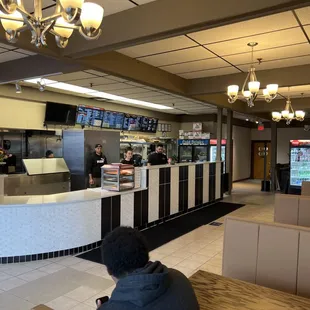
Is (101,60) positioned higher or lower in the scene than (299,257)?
higher

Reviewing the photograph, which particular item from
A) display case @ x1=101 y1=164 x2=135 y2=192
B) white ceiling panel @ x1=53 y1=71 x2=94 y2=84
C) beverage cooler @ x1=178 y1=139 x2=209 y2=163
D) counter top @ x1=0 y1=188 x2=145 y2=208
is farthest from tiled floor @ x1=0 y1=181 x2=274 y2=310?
beverage cooler @ x1=178 y1=139 x2=209 y2=163

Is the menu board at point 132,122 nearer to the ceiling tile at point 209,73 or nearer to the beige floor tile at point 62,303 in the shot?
the ceiling tile at point 209,73

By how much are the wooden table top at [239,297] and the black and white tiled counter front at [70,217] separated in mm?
2954

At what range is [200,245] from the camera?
5215 mm

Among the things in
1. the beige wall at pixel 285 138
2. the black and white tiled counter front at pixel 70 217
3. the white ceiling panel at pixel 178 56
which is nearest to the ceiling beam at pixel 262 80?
the white ceiling panel at pixel 178 56

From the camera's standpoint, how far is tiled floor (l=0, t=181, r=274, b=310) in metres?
3.29

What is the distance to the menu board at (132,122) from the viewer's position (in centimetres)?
1056

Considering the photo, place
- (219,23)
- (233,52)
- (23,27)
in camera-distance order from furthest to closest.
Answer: (233,52) → (219,23) → (23,27)

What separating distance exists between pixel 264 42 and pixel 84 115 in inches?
228

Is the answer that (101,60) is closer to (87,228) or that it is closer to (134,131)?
(87,228)

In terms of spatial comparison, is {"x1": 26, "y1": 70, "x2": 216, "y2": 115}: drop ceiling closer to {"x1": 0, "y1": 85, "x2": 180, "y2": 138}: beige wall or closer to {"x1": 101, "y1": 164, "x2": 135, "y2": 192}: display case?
{"x1": 0, "y1": 85, "x2": 180, "y2": 138}: beige wall

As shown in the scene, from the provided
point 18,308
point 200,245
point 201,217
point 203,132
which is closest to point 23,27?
point 18,308

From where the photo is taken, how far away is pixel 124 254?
4.48 ft

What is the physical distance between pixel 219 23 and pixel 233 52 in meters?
2.12
